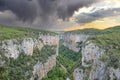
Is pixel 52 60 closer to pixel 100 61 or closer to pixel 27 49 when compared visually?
pixel 27 49

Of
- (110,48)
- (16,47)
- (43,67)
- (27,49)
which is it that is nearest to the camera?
(110,48)

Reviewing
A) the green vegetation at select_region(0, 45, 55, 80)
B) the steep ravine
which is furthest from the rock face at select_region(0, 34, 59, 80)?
the steep ravine

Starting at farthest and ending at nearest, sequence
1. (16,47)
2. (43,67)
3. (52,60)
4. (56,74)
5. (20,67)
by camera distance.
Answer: (52,60), (56,74), (43,67), (16,47), (20,67)

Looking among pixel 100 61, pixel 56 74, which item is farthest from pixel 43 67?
pixel 100 61

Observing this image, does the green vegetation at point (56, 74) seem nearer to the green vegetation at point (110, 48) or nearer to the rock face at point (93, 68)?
the green vegetation at point (110, 48)

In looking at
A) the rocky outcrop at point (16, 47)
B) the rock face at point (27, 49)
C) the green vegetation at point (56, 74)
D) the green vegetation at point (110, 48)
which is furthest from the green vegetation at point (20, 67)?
the green vegetation at point (110, 48)

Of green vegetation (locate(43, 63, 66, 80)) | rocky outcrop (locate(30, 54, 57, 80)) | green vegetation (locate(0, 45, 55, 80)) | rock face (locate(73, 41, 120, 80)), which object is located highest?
rock face (locate(73, 41, 120, 80))

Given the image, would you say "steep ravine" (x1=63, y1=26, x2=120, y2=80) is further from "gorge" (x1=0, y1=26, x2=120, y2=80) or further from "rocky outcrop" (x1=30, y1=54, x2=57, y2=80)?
"rocky outcrop" (x1=30, y1=54, x2=57, y2=80)
